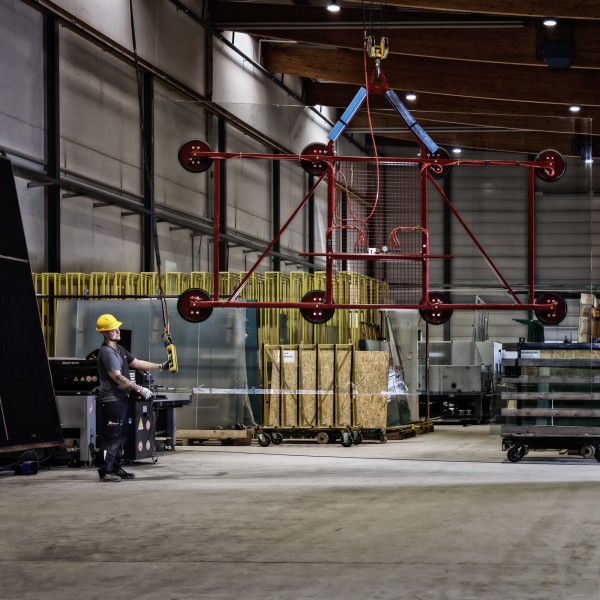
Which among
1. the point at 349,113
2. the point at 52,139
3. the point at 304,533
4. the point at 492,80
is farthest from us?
the point at 492,80

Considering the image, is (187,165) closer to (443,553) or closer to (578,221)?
(578,221)

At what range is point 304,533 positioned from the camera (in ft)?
23.2

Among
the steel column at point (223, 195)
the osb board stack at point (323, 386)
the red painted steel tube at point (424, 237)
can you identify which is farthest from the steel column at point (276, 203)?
A: the red painted steel tube at point (424, 237)

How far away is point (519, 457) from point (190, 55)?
39.5ft

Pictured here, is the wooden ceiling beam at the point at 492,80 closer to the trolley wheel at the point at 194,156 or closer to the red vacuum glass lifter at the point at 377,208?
the red vacuum glass lifter at the point at 377,208

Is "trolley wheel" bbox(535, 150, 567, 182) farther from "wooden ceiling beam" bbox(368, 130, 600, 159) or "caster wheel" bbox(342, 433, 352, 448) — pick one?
"caster wheel" bbox(342, 433, 352, 448)

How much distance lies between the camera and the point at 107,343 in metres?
11.2

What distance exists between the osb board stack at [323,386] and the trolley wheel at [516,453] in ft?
13.0

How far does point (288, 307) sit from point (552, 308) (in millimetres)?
2839

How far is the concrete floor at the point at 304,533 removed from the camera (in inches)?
210

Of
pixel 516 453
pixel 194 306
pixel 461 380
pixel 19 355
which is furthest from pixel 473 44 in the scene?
pixel 19 355

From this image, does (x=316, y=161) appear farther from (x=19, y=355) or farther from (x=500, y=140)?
(x=19, y=355)

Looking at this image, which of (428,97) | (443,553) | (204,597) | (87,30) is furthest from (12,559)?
(428,97)

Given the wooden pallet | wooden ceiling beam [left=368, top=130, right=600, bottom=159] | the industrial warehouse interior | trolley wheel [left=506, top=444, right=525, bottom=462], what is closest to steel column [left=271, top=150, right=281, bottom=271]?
the industrial warehouse interior
